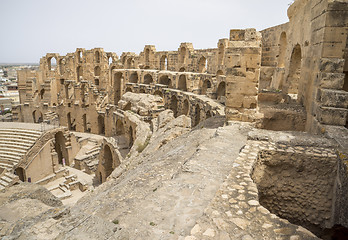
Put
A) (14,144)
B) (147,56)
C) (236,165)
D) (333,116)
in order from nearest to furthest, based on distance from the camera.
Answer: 1. (236,165)
2. (333,116)
3. (14,144)
4. (147,56)

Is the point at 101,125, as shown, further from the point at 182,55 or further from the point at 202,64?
the point at 202,64

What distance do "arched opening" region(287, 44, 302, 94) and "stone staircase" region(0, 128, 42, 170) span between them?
15.7 metres

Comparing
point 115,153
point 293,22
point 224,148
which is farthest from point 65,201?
point 293,22

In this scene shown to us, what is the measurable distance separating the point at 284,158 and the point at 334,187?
92 centimetres

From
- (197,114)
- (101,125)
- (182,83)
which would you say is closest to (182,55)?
(182,83)

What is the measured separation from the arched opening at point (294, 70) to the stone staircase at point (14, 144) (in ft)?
51.5

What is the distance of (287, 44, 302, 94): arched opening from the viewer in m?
9.30

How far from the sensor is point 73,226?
8.64ft

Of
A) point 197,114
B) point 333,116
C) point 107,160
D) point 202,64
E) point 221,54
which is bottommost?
point 107,160

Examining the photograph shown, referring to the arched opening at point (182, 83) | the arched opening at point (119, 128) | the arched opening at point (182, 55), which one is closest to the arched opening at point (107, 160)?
the arched opening at point (119, 128)

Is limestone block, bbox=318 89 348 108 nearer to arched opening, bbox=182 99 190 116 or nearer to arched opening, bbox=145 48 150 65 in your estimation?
arched opening, bbox=182 99 190 116

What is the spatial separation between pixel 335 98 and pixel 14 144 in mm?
18180

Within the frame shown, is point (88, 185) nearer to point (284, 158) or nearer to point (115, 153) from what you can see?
point (115, 153)

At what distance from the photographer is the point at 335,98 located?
17.6 feet
